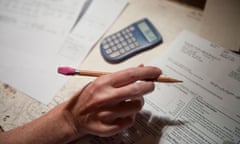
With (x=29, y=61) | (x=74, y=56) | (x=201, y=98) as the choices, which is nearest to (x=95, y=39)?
(x=74, y=56)

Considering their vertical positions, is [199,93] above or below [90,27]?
below

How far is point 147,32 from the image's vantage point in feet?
2.29

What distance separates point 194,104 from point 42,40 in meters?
0.44

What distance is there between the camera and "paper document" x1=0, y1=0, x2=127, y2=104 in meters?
0.68

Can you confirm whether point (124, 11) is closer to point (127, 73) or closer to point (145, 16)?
point (145, 16)

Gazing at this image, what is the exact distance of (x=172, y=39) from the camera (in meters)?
0.69

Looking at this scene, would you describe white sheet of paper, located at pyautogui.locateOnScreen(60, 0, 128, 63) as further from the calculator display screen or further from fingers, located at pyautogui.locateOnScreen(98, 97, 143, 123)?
fingers, located at pyautogui.locateOnScreen(98, 97, 143, 123)

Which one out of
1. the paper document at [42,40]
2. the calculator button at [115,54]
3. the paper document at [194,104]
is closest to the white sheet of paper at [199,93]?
the paper document at [194,104]

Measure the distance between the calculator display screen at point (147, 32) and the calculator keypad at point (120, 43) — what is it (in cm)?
2

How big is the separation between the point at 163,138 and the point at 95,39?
324 millimetres

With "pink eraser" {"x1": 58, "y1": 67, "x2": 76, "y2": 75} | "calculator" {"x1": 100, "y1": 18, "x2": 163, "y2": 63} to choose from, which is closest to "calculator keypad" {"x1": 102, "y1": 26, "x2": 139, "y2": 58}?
"calculator" {"x1": 100, "y1": 18, "x2": 163, "y2": 63}

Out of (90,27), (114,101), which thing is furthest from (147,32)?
(114,101)

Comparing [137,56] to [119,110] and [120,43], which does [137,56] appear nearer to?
[120,43]

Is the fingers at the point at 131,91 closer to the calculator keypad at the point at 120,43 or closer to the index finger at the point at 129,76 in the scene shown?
the index finger at the point at 129,76
